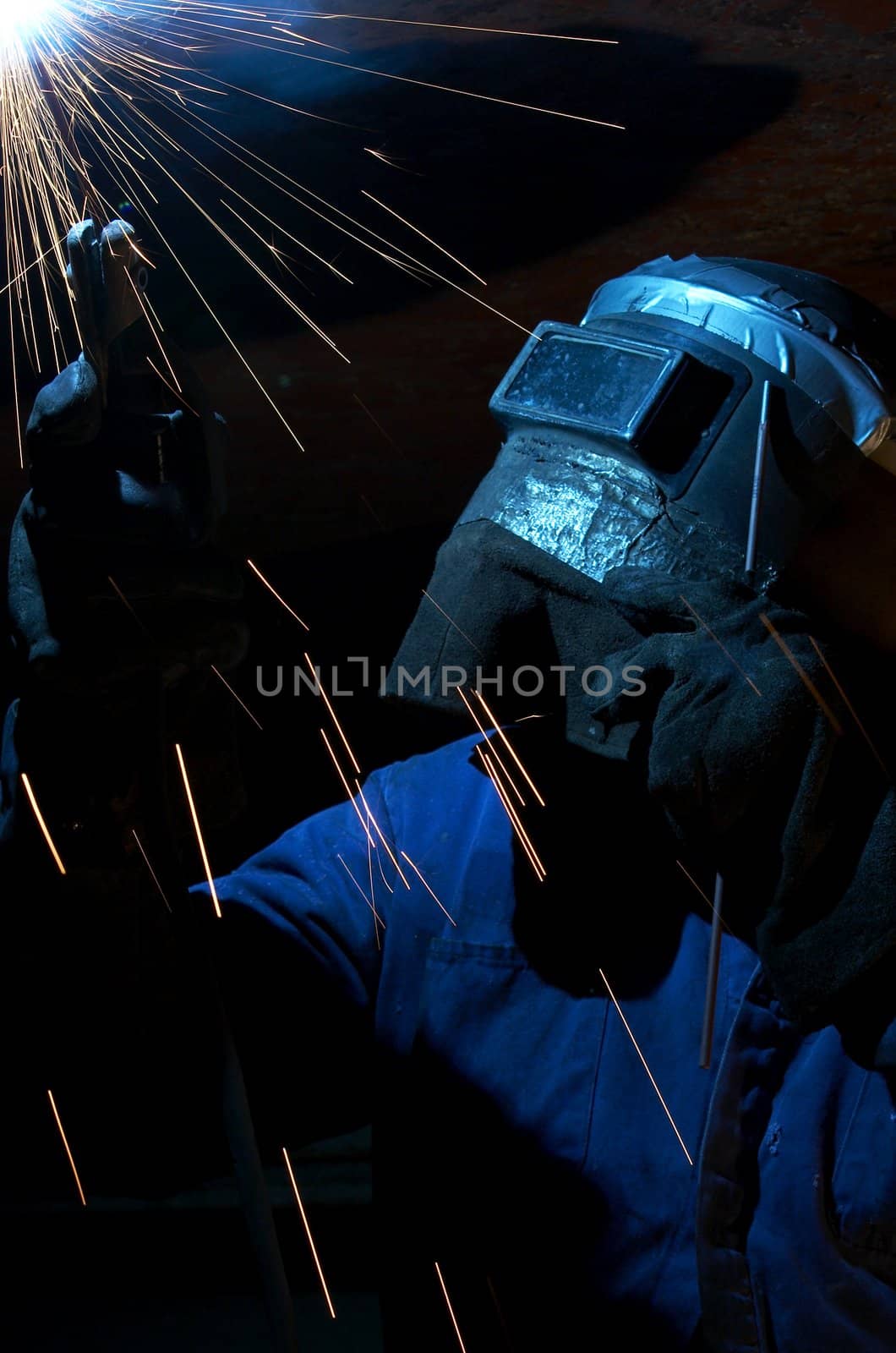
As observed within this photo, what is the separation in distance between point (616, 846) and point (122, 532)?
2.78 ft

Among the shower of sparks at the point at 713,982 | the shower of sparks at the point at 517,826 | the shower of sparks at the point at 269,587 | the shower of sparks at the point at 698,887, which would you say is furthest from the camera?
the shower of sparks at the point at 269,587

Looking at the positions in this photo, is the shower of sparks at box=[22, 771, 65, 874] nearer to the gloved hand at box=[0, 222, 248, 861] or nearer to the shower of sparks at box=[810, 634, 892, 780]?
the gloved hand at box=[0, 222, 248, 861]

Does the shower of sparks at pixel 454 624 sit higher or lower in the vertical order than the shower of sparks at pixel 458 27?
lower

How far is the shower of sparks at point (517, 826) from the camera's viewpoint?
1.64 meters

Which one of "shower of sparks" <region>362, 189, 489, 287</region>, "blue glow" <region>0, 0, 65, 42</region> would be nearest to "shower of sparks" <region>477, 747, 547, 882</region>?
"shower of sparks" <region>362, 189, 489, 287</region>

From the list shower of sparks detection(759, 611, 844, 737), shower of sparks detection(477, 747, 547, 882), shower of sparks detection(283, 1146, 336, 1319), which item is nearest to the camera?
shower of sparks detection(759, 611, 844, 737)

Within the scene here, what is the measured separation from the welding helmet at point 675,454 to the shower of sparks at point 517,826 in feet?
1.06

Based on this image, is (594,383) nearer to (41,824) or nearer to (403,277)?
(403,277)

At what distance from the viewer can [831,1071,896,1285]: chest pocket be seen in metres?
1.27

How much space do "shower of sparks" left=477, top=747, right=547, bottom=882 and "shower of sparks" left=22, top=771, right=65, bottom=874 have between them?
697 mm

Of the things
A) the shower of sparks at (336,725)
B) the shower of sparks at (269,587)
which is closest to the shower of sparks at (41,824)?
the shower of sparks at (269,587)

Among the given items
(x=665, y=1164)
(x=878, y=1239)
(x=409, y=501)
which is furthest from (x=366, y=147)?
(x=878, y=1239)

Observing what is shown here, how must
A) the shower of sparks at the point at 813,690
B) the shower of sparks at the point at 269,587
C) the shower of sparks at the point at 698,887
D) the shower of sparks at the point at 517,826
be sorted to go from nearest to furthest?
the shower of sparks at the point at 813,690 → the shower of sparks at the point at 698,887 → the shower of sparks at the point at 517,826 → the shower of sparks at the point at 269,587

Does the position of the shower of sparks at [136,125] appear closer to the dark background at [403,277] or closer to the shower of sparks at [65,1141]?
the dark background at [403,277]
